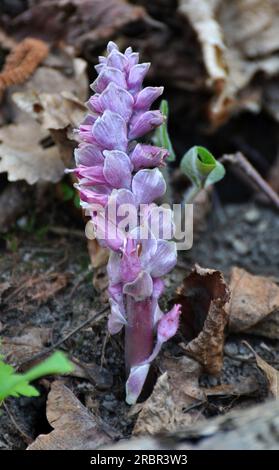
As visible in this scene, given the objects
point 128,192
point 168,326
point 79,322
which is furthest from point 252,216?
point 128,192

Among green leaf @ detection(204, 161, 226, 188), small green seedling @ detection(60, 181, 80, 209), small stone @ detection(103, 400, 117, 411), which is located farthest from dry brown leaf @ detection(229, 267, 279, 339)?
small green seedling @ detection(60, 181, 80, 209)

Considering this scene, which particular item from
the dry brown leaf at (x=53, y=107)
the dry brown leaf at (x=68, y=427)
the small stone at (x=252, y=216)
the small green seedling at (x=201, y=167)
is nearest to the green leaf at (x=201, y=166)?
the small green seedling at (x=201, y=167)

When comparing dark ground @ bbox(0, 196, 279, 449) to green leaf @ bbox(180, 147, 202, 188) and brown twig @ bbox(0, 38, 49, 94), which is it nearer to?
green leaf @ bbox(180, 147, 202, 188)

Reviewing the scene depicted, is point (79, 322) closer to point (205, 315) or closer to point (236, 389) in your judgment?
point (205, 315)

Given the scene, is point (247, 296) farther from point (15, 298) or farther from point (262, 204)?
point (262, 204)

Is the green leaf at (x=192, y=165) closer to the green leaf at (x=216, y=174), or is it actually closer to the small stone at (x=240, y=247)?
the green leaf at (x=216, y=174)
